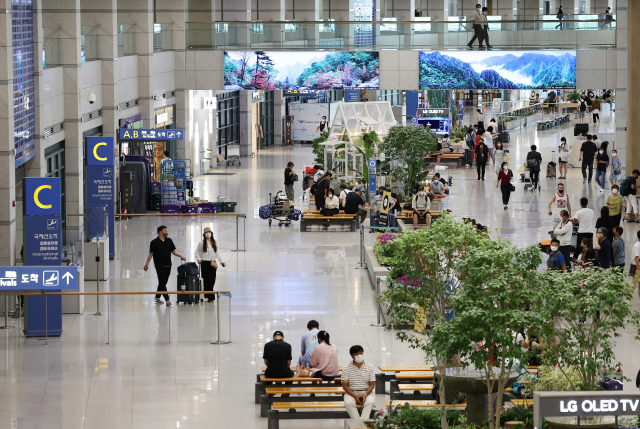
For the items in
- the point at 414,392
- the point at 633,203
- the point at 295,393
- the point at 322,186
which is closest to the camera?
the point at 295,393

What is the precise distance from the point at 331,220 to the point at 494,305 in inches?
624

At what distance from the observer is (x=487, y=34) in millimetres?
34125

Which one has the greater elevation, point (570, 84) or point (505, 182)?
point (570, 84)

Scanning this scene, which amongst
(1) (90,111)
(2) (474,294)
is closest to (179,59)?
(1) (90,111)

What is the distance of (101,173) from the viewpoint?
21.0 metres

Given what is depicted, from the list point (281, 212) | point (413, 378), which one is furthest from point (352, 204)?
point (413, 378)

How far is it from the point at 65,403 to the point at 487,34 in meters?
25.8

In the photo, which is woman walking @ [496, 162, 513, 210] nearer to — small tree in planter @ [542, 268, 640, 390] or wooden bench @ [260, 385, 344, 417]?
wooden bench @ [260, 385, 344, 417]

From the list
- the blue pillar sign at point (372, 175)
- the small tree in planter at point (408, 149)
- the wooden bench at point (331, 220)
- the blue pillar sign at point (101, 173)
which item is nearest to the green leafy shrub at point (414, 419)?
the blue pillar sign at point (101, 173)

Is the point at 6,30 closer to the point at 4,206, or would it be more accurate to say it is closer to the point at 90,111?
the point at 4,206

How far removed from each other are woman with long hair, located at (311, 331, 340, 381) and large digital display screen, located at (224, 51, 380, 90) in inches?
926

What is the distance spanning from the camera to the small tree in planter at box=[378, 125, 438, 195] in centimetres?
2598

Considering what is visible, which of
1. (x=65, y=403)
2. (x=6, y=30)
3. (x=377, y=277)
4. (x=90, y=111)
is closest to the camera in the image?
(x=65, y=403)

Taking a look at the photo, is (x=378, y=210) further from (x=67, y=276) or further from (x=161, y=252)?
(x=67, y=276)
